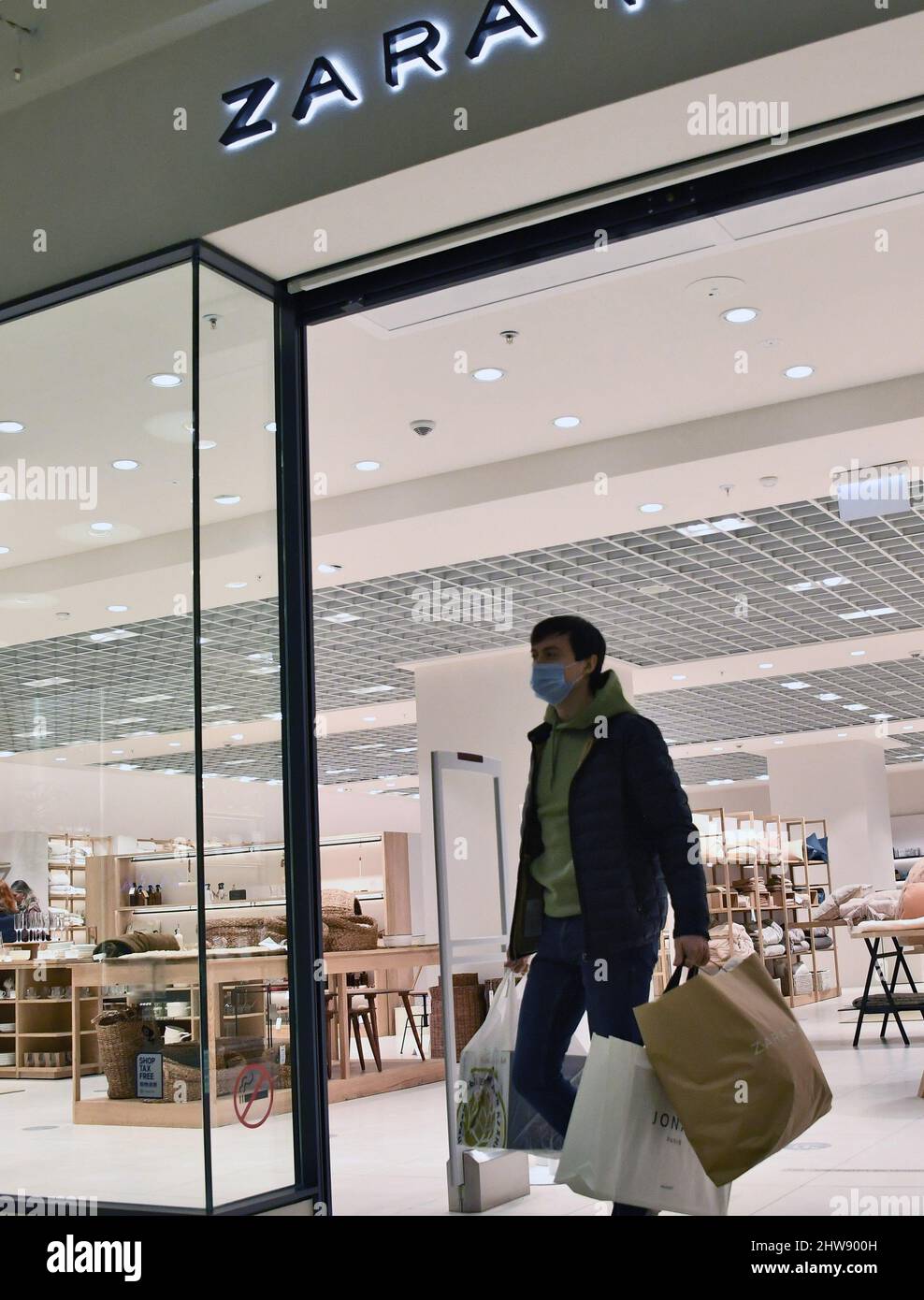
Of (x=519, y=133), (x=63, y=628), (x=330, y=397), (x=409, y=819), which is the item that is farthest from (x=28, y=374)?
(x=409, y=819)

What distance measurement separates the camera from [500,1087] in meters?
3.73

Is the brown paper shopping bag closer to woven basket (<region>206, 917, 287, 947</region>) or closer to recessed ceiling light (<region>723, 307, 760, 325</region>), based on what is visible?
woven basket (<region>206, 917, 287, 947</region>)

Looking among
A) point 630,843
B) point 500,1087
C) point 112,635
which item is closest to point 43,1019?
point 112,635

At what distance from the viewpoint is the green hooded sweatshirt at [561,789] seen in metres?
3.39

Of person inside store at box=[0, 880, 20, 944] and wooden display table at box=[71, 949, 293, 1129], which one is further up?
person inside store at box=[0, 880, 20, 944]

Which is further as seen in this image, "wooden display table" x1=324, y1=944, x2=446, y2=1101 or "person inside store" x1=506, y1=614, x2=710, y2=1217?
"wooden display table" x1=324, y1=944, x2=446, y2=1101

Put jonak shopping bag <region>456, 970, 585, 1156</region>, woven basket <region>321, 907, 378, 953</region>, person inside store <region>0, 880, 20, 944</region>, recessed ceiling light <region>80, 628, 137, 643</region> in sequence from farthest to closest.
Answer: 1. woven basket <region>321, 907, 378, 953</region>
2. recessed ceiling light <region>80, 628, 137, 643</region>
3. person inside store <region>0, 880, 20, 944</region>
4. jonak shopping bag <region>456, 970, 585, 1156</region>

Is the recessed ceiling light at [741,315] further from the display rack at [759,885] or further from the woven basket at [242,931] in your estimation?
the display rack at [759,885]

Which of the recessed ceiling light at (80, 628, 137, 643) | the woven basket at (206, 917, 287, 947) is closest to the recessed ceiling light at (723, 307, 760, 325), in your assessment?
the recessed ceiling light at (80, 628, 137, 643)

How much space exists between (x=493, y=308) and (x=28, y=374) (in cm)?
152

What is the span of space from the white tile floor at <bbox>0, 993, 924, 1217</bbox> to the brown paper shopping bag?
93cm

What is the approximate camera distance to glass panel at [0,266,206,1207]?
3.69m

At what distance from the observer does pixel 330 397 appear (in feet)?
17.2

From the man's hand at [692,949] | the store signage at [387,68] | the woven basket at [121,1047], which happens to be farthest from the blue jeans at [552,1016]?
the store signage at [387,68]
